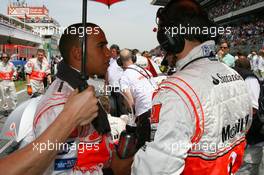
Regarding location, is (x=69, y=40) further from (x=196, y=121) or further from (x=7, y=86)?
(x=7, y=86)

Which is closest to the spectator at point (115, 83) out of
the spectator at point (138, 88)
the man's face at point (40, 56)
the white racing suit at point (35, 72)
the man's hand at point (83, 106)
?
the spectator at point (138, 88)

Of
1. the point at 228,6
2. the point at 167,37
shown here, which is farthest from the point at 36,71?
the point at 228,6

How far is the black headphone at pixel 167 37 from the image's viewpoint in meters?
1.80

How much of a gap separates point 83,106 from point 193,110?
53 cm

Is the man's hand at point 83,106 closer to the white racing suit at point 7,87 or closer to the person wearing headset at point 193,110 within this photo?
the person wearing headset at point 193,110

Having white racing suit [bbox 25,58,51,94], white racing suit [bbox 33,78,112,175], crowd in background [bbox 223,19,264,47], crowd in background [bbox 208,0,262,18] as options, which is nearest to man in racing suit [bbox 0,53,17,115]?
white racing suit [bbox 25,58,51,94]

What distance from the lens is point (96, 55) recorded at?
1.97 metres

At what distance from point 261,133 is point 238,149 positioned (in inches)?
78.4

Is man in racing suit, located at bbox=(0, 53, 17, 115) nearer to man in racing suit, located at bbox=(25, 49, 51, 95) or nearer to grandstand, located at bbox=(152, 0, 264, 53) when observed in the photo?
man in racing suit, located at bbox=(25, 49, 51, 95)

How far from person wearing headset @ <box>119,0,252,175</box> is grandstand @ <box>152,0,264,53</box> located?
84.3ft

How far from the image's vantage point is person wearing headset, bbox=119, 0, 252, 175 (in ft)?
5.03

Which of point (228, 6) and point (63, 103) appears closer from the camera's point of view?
point (63, 103)

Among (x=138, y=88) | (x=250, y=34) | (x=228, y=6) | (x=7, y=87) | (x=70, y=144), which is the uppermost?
(x=228, y=6)

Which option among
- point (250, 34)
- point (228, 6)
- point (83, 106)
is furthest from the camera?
point (228, 6)
